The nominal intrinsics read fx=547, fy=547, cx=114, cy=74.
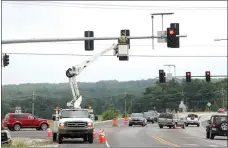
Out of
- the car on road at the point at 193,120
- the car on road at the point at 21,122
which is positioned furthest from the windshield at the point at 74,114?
the car on road at the point at 193,120

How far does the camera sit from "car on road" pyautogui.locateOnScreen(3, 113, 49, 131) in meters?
48.5

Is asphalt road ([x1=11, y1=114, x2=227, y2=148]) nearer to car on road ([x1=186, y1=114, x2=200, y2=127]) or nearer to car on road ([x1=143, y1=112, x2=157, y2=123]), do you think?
car on road ([x1=186, y1=114, x2=200, y2=127])

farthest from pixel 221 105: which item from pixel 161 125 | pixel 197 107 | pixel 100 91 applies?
pixel 161 125

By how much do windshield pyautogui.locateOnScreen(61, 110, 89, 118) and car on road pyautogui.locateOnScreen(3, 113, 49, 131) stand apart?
58.5ft

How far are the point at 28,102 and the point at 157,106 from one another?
7890 centimetres

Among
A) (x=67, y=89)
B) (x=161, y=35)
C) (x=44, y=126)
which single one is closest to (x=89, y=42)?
(x=161, y=35)

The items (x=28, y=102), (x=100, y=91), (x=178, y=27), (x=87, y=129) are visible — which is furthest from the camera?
(x=100, y=91)

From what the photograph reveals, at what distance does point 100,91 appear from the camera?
476 ft

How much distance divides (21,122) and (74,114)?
19.1 meters

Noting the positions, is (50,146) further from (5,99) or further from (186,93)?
(186,93)

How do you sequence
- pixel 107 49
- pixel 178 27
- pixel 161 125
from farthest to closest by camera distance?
pixel 161 125, pixel 107 49, pixel 178 27

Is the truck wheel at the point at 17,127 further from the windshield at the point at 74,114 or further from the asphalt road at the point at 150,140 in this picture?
the windshield at the point at 74,114

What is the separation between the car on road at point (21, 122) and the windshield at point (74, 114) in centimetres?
1784

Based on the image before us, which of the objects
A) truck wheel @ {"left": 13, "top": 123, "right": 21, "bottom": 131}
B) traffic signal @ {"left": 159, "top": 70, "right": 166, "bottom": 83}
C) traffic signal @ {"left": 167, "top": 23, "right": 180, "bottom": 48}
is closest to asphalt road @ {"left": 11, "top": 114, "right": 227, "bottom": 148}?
traffic signal @ {"left": 167, "top": 23, "right": 180, "bottom": 48}
